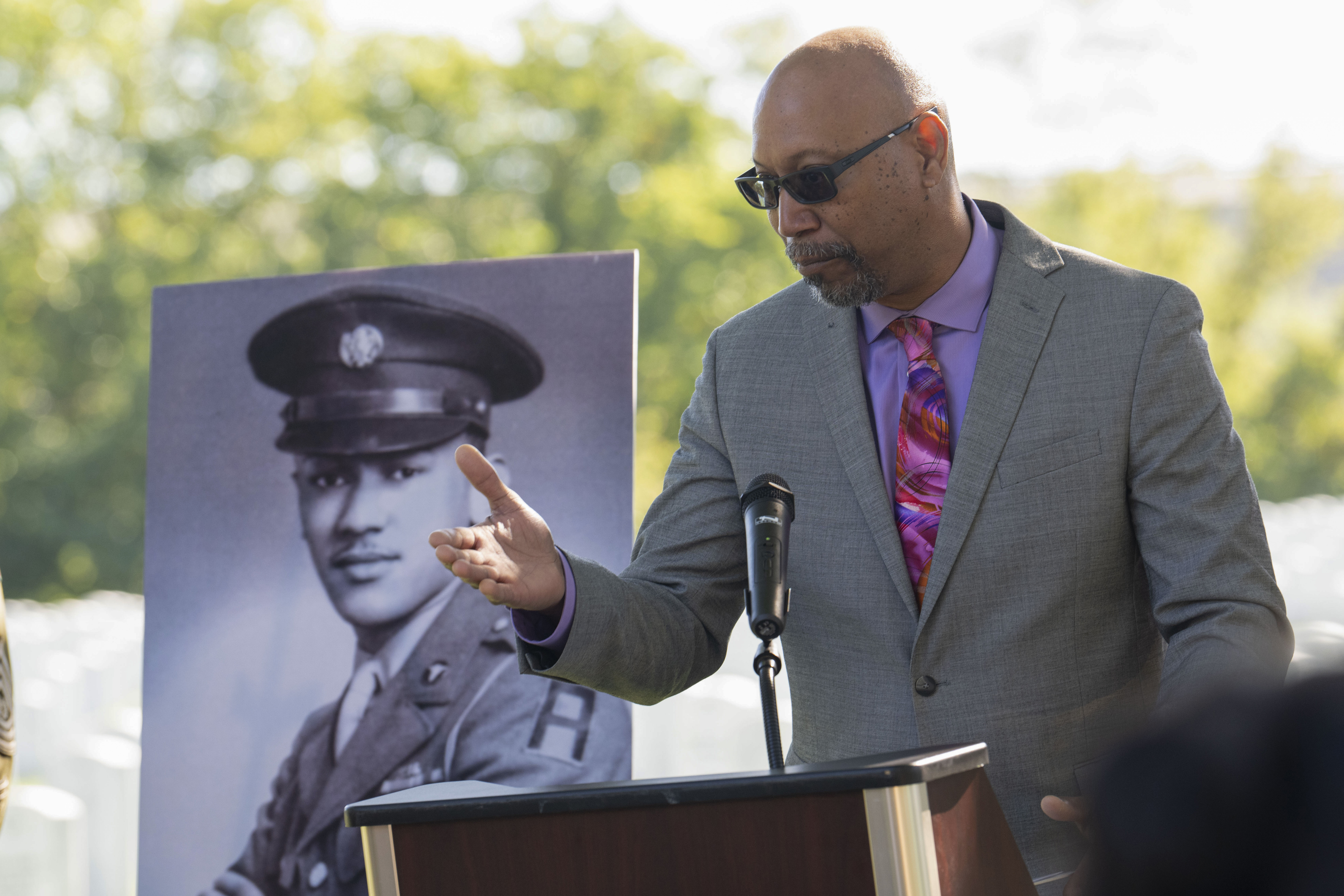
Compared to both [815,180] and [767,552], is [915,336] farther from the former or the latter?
[767,552]

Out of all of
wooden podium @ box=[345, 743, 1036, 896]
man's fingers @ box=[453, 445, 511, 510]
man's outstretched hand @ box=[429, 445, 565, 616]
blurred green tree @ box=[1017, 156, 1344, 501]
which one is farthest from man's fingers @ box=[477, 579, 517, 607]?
blurred green tree @ box=[1017, 156, 1344, 501]

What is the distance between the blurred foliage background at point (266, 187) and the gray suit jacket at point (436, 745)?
48.2 ft

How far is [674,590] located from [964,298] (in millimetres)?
741

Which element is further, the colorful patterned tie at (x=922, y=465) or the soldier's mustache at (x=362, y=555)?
the soldier's mustache at (x=362, y=555)

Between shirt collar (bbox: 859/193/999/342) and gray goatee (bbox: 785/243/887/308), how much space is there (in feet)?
0.33

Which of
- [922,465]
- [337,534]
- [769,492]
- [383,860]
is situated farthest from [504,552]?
[337,534]

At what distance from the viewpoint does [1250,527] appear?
1931mm

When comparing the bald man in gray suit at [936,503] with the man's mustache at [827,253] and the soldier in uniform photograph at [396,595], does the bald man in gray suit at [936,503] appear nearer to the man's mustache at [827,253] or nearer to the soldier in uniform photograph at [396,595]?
the man's mustache at [827,253]

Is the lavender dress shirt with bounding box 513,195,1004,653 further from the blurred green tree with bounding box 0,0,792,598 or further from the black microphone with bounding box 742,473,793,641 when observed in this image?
→ the blurred green tree with bounding box 0,0,792,598

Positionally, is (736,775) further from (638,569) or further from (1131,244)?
(1131,244)

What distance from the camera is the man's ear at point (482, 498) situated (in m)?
2.98

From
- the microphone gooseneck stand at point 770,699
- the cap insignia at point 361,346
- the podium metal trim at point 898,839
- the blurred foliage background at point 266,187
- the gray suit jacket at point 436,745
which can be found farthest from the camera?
the blurred foliage background at point 266,187

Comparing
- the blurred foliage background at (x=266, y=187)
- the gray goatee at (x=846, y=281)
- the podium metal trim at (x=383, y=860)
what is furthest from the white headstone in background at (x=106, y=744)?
the blurred foliage background at (x=266, y=187)

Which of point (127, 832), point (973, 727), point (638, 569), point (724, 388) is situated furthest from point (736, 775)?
point (127, 832)
